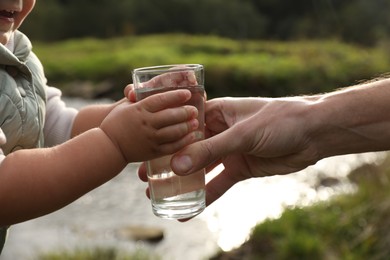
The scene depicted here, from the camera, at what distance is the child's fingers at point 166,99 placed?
156cm

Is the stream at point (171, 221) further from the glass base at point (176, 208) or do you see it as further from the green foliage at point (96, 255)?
the glass base at point (176, 208)

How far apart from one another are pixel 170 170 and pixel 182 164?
46 millimetres

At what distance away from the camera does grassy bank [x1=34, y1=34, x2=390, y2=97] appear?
14.0 m

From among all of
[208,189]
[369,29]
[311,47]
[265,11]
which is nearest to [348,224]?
[208,189]

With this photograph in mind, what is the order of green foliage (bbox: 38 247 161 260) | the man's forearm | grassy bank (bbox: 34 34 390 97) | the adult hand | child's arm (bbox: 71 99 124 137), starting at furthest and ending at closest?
grassy bank (bbox: 34 34 390 97) → green foliage (bbox: 38 247 161 260) → child's arm (bbox: 71 99 124 137) → the man's forearm → the adult hand

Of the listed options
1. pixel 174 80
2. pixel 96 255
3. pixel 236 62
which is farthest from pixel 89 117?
pixel 236 62

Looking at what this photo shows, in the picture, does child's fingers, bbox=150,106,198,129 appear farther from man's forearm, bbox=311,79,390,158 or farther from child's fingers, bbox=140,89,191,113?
man's forearm, bbox=311,79,390,158

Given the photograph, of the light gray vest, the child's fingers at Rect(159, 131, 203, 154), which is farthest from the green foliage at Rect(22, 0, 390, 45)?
the child's fingers at Rect(159, 131, 203, 154)

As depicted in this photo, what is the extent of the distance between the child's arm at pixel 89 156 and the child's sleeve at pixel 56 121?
49cm

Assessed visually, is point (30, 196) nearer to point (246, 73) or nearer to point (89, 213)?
point (89, 213)

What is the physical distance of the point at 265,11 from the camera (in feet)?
84.5

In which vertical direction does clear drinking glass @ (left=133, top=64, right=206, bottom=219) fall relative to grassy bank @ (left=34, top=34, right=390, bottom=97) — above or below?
above

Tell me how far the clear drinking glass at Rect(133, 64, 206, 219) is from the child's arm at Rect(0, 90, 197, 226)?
3 centimetres

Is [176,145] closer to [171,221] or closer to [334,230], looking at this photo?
[334,230]
